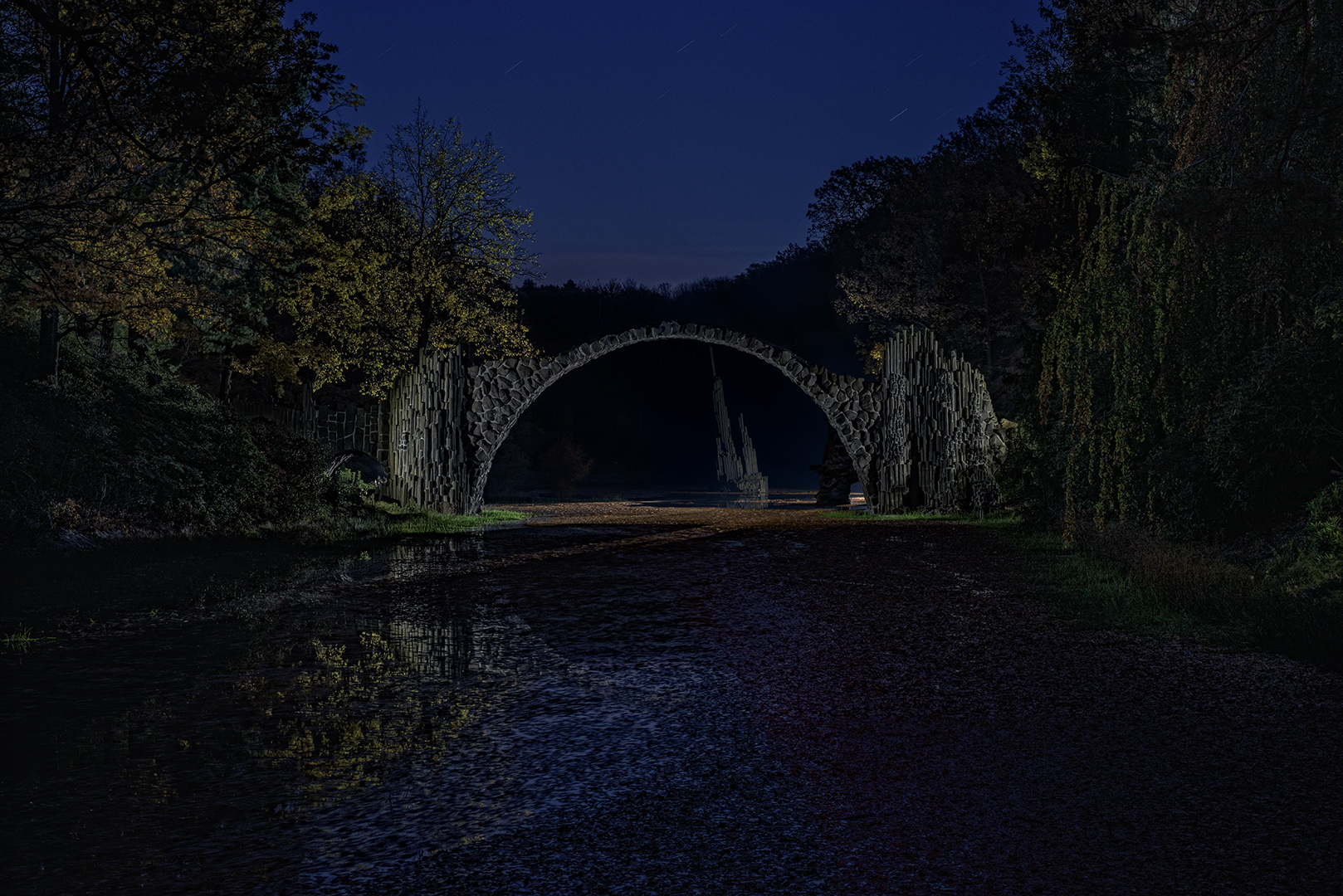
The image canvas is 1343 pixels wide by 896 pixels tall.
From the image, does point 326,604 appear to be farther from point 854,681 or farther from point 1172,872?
point 1172,872

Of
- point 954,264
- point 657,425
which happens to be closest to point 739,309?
point 657,425

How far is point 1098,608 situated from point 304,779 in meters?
7.46

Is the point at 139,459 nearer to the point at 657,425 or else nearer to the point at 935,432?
the point at 935,432

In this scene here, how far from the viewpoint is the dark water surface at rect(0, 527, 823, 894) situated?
13.3ft

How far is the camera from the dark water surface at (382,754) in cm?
404

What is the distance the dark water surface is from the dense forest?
3.97 meters

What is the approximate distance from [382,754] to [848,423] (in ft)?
62.1

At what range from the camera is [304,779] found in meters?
5.03

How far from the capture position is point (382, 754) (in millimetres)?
5473

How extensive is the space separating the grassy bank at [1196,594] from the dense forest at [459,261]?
0.50 meters

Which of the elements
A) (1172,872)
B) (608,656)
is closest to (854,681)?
(608,656)

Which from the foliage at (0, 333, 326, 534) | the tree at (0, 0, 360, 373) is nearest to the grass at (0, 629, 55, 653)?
the tree at (0, 0, 360, 373)

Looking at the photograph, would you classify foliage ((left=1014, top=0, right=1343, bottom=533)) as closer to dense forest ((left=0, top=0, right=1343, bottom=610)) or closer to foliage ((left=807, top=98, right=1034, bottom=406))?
dense forest ((left=0, top=0, right=1343, bottom=610))

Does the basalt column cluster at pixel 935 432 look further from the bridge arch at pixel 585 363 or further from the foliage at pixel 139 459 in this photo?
the foliage at pixel 139 459
